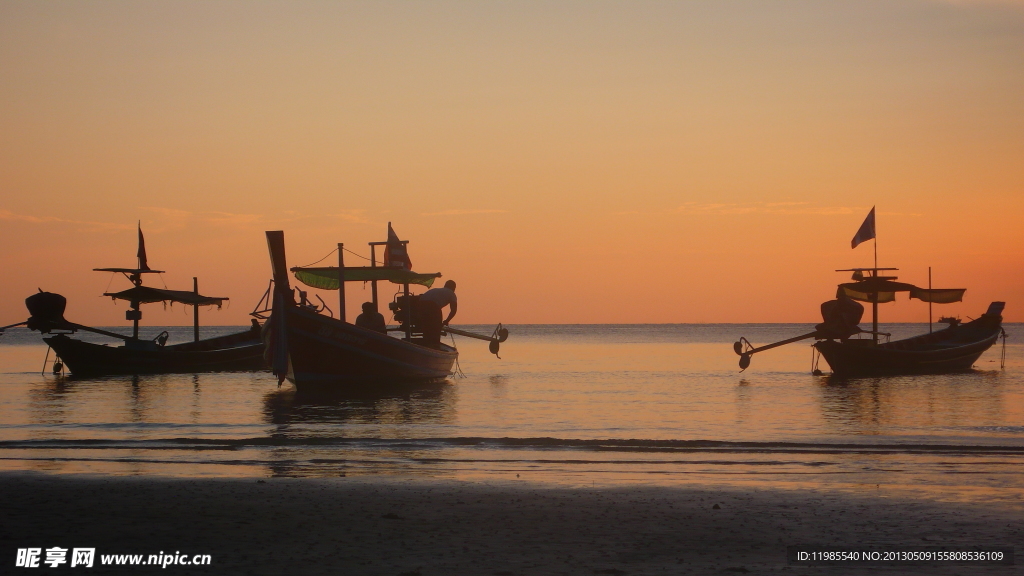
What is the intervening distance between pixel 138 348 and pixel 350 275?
13.3 m

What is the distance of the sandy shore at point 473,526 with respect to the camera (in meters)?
6.44

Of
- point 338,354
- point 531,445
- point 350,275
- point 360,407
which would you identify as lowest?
point 360,407

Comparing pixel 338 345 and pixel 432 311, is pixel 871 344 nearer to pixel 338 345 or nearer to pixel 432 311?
pixel 432 311

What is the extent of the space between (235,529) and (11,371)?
1571 inches

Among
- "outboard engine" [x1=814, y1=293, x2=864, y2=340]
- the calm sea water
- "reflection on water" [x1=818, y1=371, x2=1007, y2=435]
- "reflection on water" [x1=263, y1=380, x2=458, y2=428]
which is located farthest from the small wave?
"outboard engine" [x1=814, y1=293, x2=864, y2=340]

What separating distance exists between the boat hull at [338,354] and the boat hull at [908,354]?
16.8 metres

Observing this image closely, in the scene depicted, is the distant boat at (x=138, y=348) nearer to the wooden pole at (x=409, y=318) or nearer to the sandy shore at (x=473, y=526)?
the wooden pole at (x=409, y=318)

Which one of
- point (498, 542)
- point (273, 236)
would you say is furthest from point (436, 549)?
point (273, 236)

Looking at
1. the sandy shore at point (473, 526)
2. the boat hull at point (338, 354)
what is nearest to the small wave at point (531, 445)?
the sandy shore at point (473, 526)

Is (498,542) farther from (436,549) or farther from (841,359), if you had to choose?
(841,359)

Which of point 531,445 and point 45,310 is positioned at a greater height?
point 45,310

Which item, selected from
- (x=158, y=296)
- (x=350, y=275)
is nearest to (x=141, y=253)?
(x=158, y=296)

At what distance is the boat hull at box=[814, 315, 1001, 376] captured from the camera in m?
34.1

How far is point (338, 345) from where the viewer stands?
26578 millimetres
